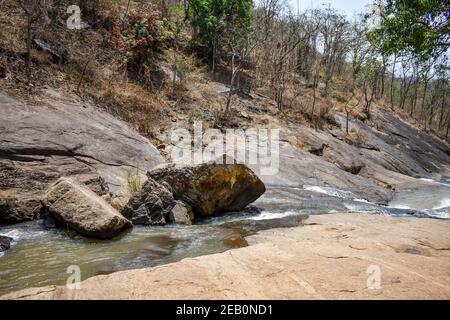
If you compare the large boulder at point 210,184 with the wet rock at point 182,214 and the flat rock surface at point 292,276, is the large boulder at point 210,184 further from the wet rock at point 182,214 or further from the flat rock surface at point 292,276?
the flat rock surface at point 292,276

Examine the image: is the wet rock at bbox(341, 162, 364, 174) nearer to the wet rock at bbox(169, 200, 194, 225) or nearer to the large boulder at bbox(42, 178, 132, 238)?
the wet rock at bbox(169, 200, 194, 225)

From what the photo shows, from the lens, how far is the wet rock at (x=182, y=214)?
605cm

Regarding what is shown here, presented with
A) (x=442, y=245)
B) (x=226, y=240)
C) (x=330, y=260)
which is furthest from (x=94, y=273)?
(x=442, y=245)

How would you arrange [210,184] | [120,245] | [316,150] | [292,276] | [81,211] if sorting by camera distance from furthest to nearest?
1. [316,150]
2. [210,184]
3. [81,211]
4. [120,245]
5. [292,276]

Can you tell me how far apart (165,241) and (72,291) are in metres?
2.36

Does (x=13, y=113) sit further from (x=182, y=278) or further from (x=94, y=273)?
(x=182, y=278)

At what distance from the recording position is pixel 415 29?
378 inches

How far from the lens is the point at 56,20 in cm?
1311

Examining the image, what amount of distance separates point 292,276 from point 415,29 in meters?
9.54

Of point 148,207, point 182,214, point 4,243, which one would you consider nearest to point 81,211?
point 4,243

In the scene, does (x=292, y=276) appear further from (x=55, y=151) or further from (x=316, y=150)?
(x=316, y=150)

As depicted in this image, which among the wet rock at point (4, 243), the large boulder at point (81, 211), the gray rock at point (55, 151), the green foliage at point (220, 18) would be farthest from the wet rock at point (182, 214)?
the green foliage at point (220, 18)

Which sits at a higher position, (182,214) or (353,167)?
(182,214)

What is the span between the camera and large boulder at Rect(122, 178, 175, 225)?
566cm
